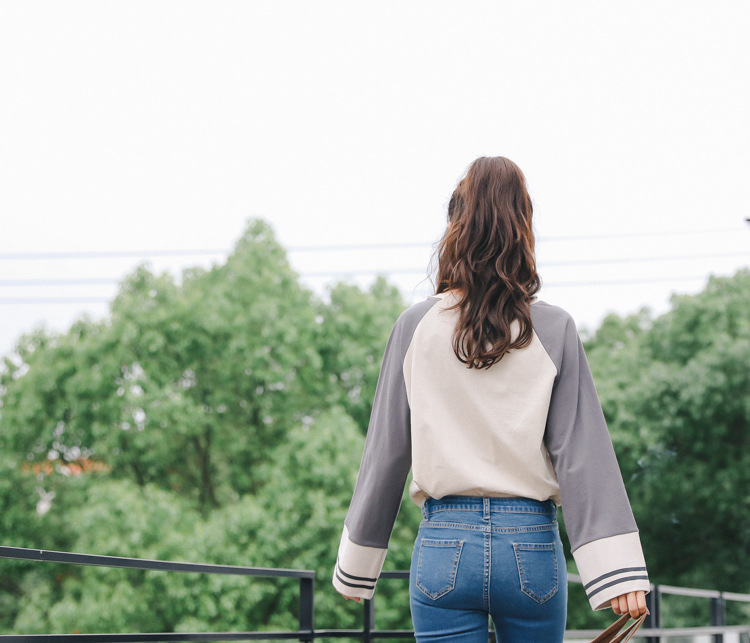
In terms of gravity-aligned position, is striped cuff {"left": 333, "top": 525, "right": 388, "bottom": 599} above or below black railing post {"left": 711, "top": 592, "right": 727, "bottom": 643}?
above

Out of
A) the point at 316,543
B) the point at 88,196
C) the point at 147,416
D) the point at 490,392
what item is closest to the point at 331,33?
the point at 88,196

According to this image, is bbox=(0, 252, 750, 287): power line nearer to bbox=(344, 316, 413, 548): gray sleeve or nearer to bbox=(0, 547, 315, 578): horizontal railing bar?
bbox=(0, 547, 315, 578): horizontal railing bar

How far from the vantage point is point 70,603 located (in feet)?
33.7

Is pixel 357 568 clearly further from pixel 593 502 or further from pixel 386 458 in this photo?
pixel 593 502

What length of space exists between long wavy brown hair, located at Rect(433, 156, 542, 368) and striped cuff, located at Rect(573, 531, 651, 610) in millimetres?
312

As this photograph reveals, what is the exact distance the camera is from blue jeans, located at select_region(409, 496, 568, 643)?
1.12 m

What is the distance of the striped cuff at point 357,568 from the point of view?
131cm

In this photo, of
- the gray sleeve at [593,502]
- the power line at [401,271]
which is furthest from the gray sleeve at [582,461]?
the power line at [401,271]

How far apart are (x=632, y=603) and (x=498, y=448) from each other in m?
0.29

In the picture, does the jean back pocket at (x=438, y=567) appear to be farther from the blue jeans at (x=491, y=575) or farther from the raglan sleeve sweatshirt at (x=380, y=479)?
the raglan sleeve sweatshirt at (x=380, y=479)

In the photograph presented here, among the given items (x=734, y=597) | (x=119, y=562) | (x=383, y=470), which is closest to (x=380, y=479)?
(x=383, y=470)

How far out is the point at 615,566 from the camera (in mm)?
1168

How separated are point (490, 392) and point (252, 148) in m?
21.0

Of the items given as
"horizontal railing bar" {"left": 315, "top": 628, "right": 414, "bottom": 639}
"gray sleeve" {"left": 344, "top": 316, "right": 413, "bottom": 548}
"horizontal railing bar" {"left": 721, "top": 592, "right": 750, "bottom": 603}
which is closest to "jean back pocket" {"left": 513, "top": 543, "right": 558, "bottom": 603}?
"gray sleeve" {"left": 344, "top": 316, "right": 413, "bottom": 548}
